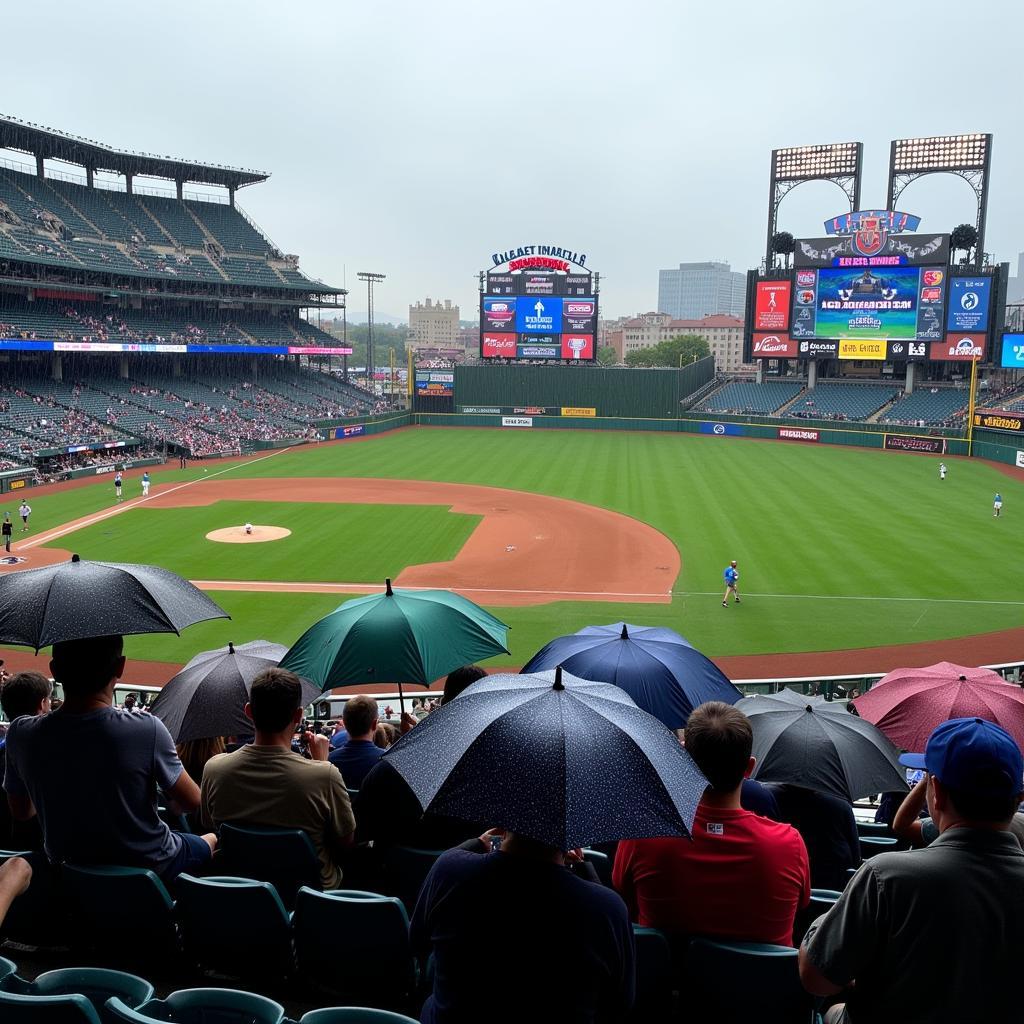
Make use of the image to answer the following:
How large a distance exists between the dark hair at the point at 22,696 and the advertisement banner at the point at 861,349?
6950 cm

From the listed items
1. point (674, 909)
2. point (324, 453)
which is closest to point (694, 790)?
point (674, 909)

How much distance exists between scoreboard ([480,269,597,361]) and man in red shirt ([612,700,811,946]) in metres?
72.6

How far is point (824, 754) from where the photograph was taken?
251 inches

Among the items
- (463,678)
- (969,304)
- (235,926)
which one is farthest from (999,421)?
(235,926)

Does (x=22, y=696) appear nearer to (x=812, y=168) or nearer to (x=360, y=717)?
(x=360, y=717)

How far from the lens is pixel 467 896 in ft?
11.2

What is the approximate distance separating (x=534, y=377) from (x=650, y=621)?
5781cm

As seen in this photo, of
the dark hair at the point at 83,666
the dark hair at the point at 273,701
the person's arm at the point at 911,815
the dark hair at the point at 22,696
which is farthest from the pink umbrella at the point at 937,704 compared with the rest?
→ the dark hair at the point at 22,696

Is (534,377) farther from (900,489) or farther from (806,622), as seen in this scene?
(806,622)

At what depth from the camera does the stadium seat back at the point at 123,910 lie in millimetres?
4816

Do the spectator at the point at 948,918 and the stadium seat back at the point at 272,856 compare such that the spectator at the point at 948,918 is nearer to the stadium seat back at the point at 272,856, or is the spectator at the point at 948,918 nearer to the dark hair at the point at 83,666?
the stadium seat back at the point at 272,856

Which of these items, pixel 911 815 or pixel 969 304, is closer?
pixel 911 815

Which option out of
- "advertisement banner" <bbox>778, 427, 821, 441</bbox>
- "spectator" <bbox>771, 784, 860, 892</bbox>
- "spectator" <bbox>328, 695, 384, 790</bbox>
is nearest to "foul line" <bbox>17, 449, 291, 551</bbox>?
"spectator" <bbox>328, 695, 384, 790</bbox>

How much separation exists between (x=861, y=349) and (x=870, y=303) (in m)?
3.46
